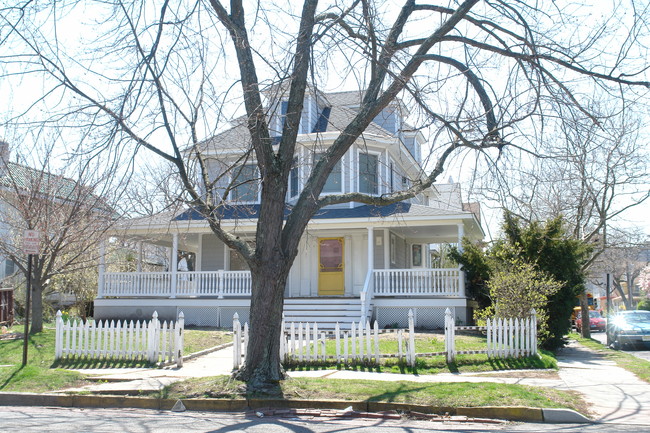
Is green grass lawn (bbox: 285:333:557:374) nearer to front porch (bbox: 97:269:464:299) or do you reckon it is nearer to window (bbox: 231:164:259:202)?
window (bbox: 231:164:259:202)

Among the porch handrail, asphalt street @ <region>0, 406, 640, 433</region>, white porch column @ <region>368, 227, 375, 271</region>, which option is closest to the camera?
asphalt street @ <region>0, 406, 640, 433</region>

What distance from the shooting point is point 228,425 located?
7.47 m

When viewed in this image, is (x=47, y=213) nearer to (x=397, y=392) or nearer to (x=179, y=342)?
(x=179, y=342)

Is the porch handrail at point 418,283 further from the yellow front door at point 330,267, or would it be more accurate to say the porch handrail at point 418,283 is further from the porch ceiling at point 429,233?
the porch ceiling at point 429,233

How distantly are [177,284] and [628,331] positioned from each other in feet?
53.0

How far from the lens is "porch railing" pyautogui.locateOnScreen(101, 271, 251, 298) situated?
20547 millimetres

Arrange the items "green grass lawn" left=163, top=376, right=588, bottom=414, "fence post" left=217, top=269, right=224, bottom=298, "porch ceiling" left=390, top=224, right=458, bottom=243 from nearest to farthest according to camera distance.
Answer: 1. "green grass lawn" left=163, top=376, right=588, bottom=414
2. "fence post" left=217, top=269, right=224, bottom=298
3. "porch ceiling" left=390, top=224, right=458, bottom=243

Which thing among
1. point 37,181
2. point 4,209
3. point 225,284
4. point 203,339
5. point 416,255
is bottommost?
point 203,339

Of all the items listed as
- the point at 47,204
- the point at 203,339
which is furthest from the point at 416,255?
the point at 47,204

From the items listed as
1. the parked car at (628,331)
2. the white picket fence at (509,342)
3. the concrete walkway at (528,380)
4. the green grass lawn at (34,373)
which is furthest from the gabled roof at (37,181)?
the parked car at (628,331)

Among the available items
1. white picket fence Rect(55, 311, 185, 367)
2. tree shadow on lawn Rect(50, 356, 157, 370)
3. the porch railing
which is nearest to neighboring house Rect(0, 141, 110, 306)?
the porch railing

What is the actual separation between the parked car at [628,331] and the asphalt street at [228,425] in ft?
49.4

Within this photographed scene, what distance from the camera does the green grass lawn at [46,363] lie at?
10.1 meters

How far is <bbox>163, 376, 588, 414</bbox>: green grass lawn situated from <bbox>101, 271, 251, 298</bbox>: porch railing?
10.8 metres
